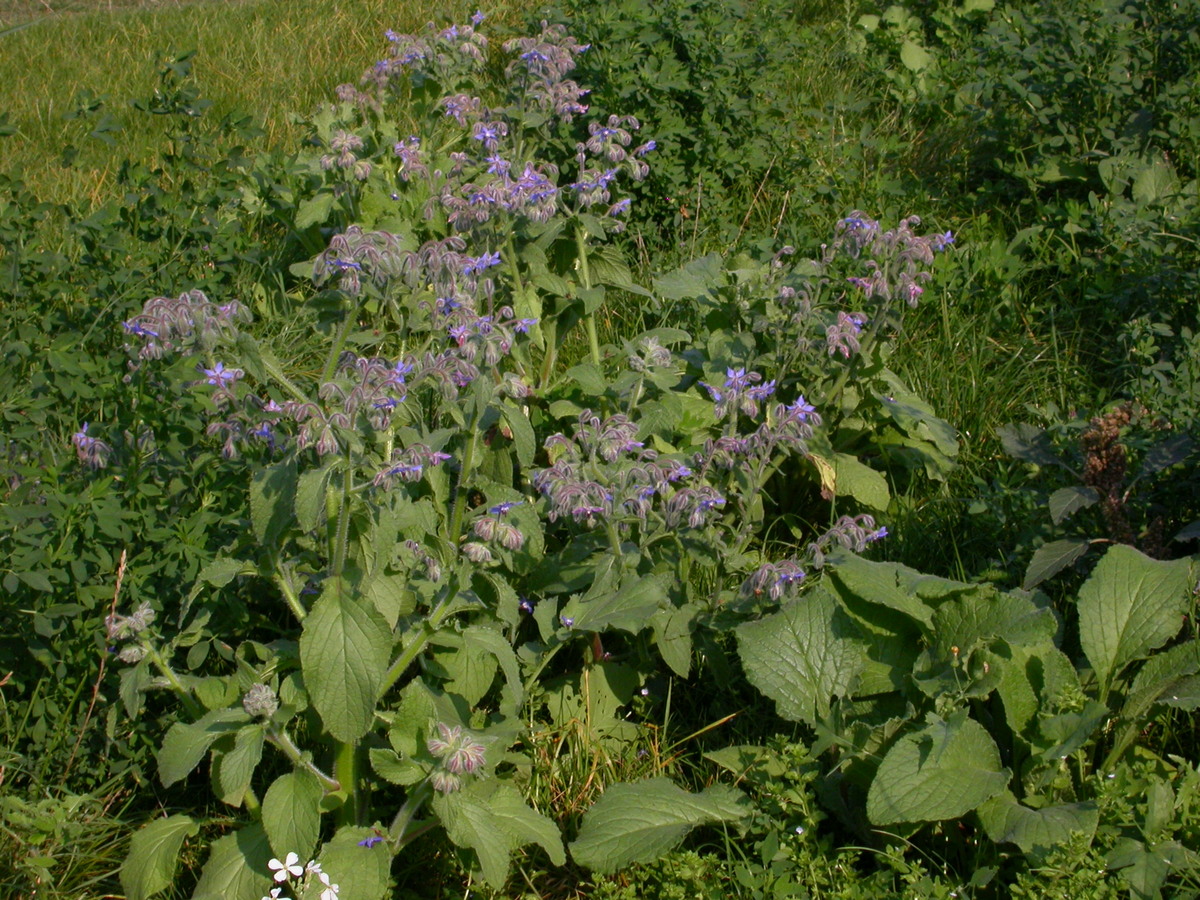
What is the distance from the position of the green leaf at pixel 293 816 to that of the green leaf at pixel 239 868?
0.11 metres

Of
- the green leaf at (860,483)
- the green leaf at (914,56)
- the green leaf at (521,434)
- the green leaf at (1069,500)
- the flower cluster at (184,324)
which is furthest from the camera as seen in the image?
the green leaf at (914,56)

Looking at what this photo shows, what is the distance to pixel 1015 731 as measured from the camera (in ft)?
8.07

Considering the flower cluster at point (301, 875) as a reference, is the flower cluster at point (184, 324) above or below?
above

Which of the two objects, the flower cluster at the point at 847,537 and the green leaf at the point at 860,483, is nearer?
the flower cluster at the point at 847,537

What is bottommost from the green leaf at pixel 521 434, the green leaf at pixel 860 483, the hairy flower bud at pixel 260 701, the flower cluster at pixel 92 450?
the green leaf at pixel 860 483

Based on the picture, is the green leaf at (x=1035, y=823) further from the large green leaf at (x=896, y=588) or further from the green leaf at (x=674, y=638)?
the green leaf at (x=674, y=638)

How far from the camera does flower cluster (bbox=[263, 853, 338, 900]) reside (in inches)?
86.0

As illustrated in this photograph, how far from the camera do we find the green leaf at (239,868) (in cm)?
232

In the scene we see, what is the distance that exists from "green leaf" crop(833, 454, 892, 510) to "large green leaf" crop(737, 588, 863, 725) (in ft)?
2.32

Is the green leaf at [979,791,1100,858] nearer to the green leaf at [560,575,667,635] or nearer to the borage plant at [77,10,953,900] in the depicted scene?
the borage plant at [77,10,953,900]

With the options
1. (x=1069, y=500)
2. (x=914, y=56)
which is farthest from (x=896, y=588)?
(x=914, y=56)

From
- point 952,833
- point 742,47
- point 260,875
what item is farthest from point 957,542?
point 742,47

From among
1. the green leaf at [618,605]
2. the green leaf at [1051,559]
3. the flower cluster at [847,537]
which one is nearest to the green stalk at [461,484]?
the green leaf at [618,605]

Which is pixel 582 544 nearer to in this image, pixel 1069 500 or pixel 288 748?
pixel 288 748
